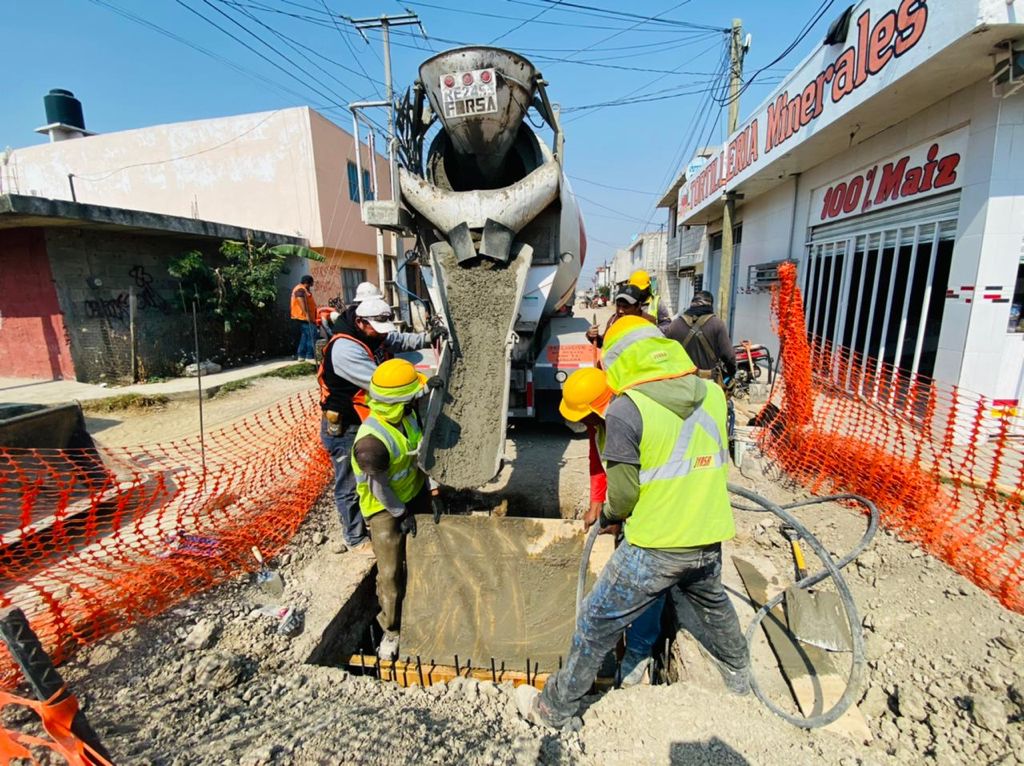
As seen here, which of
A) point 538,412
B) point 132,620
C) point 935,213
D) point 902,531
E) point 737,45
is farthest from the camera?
point 737,45

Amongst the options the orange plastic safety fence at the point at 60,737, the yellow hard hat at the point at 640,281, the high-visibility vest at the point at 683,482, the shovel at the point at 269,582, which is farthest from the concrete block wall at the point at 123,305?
the high-visibility vest at the point at 683,482

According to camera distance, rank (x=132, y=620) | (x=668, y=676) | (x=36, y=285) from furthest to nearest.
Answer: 1. (x=36, y=285)
2. (x=668, y=676)
3. (x=132, y=620)

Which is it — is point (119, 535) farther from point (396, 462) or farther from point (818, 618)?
point (818, 618)

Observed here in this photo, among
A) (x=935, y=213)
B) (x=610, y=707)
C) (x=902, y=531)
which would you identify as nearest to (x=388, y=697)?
(x=610, y=707)

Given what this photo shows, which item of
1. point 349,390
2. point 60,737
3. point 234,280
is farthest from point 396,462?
point 234,280

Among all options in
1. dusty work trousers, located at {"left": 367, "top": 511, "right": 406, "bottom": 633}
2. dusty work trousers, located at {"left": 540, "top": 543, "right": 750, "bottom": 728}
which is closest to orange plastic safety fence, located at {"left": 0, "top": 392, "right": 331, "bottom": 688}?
dusty work trousers, located at {"left": 367, "top": 511, "right": 406, "bottom": 633}

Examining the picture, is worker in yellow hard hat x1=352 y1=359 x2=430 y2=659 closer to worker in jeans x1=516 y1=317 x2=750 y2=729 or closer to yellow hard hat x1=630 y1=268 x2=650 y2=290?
worker in jeans x1=516 y1=317 x2=750 y2=729

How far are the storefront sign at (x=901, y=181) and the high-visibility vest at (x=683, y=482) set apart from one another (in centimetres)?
487

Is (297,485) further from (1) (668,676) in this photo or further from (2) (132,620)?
(1) (668,676)

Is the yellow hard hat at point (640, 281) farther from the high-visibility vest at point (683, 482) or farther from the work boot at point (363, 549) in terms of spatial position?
the work boot at point (363, 549)

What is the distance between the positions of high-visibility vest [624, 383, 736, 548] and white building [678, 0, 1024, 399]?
13.6 feet

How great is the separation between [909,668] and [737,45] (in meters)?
12.9

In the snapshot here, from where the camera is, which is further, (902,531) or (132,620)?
(902,531)

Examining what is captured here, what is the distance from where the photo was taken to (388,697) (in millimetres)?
2408
